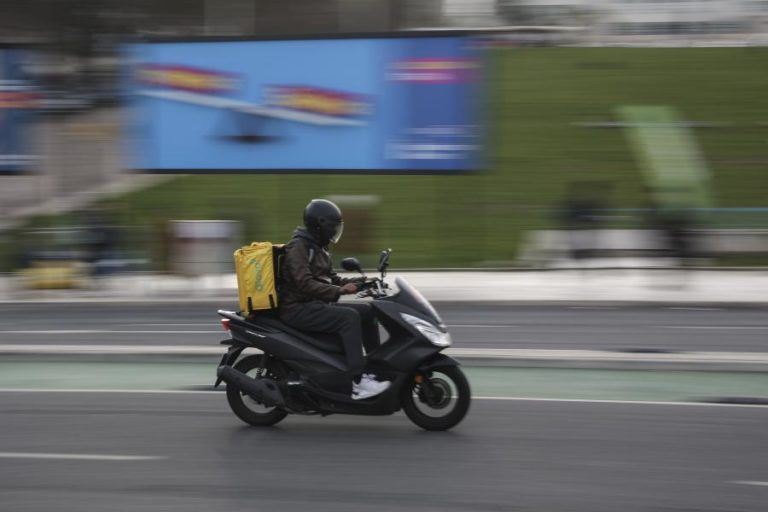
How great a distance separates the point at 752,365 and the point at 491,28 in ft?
92.1

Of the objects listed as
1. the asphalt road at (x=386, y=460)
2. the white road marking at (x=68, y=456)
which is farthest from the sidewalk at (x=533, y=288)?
the white road marking at (x=68, y=456)

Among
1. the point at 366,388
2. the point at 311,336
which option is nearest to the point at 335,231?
the point at 311,336

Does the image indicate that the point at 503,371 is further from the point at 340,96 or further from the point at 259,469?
the point at 340,96

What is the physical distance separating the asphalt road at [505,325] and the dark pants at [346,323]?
5.15 m

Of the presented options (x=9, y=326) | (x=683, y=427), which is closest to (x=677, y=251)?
(x=9, y=326)

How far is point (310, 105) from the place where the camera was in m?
21.4

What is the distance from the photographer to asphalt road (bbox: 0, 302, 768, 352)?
44.2 ft

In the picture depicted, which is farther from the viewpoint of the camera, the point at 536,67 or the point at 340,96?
the point at 536,67

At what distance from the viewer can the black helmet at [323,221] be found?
7879 mm

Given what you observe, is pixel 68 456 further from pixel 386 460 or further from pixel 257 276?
pixel 386 460

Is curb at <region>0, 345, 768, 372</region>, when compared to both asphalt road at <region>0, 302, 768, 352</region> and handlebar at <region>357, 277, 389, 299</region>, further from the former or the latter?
handlebar at <region>357, 277, 389, 299</region>

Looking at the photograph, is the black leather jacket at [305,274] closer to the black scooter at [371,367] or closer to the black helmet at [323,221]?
the black helmet at [323,221]

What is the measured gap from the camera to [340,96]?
831 inches

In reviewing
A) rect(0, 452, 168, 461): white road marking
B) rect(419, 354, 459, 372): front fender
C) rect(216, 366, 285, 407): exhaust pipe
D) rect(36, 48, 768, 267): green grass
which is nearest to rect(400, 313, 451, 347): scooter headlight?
rect(419, 354, 459, 372): front fender
